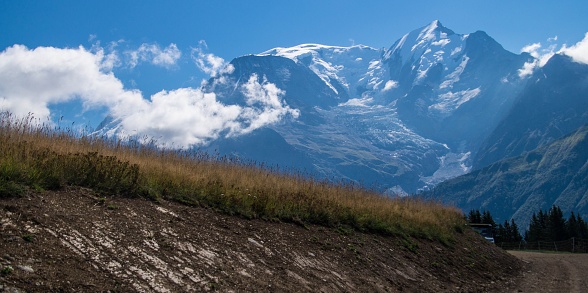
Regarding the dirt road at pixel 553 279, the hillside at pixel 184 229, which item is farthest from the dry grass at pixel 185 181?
the dirt road at pixel 553 279

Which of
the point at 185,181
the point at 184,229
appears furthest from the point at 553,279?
the point at 184,229

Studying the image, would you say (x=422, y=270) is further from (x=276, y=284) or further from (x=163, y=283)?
(x=163, y=283)

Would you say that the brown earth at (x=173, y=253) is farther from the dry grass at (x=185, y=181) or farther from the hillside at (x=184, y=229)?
the dry grass at (x=185, y=181)

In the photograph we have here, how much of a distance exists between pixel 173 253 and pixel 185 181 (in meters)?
3.88

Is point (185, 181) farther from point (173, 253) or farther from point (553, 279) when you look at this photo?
point (553, 279)

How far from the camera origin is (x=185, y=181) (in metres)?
11.2

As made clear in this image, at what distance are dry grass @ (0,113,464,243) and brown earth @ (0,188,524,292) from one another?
45cm

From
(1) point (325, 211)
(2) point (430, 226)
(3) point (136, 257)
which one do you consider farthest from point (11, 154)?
(2) point (430, 226)

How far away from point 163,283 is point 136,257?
683 millimetres

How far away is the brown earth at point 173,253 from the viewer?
6.03 m

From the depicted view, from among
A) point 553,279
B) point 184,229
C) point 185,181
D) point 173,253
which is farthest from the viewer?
point 553,279

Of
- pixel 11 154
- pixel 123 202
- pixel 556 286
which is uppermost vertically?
pixel 11 154

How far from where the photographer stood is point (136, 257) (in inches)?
271

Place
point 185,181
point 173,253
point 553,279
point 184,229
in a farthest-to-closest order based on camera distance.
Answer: point 553,279 → point 185,181 → point 184,229 → point 173,253
